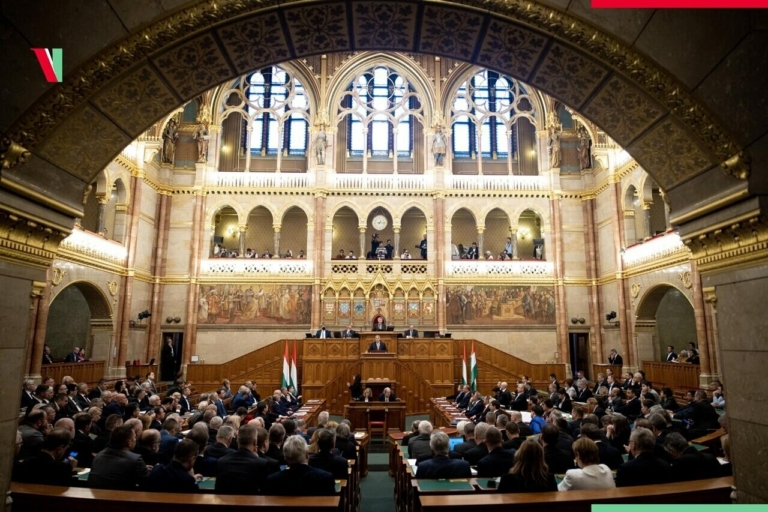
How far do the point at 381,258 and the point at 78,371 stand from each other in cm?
1166

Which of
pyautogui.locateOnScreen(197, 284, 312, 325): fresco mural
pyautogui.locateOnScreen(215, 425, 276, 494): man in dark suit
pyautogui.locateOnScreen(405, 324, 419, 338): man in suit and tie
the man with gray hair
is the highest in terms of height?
pyautogui.locateOnScreen(197, 284, 312, 325): fresco mural

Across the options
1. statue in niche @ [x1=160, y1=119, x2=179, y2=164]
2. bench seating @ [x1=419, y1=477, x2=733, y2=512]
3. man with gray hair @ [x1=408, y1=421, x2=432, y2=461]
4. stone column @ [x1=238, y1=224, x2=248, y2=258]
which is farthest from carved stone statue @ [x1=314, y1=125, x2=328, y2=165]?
bench seating @ [x1=419, y1=477, x2=733, y2=512]

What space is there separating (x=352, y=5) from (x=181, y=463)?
158 inches

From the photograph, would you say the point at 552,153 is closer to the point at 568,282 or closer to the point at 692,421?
the point at 568,282

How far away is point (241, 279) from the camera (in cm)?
2056

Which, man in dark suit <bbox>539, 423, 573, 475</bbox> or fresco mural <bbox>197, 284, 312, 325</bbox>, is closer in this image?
man in dark suit <bbox>539, 423, 573, 475</bbox>

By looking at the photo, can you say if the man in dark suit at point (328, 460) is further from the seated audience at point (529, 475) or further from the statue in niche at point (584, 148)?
the statue in niche at point (584, 148)

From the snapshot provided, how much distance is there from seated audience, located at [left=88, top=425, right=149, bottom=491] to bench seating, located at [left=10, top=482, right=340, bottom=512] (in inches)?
24.2

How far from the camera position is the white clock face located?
74.0 ft

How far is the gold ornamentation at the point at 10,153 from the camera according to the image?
3.39m

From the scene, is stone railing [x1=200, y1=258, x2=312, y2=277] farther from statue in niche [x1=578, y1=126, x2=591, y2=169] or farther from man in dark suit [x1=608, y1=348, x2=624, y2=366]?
statue in niche [x1=578, y1=126, x2=591, y2=169]

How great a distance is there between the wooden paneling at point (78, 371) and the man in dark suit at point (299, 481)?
12686mm

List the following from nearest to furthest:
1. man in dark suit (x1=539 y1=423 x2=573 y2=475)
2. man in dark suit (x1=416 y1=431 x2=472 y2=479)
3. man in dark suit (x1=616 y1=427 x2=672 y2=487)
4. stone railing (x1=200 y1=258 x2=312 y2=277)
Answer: man in dark suit (x1=616 y1=427 x2=672 y2=487) → man in dark suit (x1=416 y1=431 x2=472 y2=479) → man in dark suit (x1=539 y1=423 x2=573 y2=475) → stone railing (x1=200 y1=258 x2=312 y2=277)

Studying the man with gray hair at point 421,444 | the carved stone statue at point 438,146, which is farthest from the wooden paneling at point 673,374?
the man with gray hair at point 421,444
